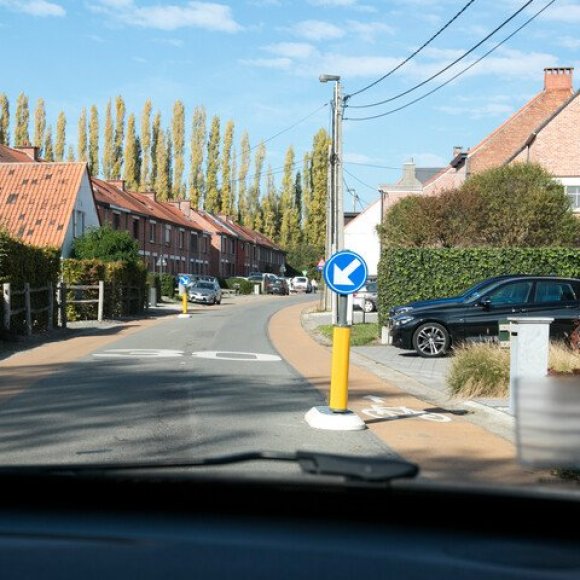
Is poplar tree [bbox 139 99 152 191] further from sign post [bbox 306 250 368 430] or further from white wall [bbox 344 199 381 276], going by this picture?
sign post [bbox 306 250 368 430]

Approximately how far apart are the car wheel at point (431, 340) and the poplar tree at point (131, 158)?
7691 cm

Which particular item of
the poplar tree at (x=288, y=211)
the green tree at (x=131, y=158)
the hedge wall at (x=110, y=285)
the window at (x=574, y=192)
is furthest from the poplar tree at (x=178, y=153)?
the window at (x=574, y=192)

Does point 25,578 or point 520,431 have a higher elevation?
point 25,578

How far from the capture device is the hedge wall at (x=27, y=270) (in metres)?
20.6

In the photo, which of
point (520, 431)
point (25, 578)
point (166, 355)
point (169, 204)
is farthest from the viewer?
point (169, 204)

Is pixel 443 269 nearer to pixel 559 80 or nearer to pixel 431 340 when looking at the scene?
pixel 431 340

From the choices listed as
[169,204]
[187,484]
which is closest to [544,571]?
[187,484]

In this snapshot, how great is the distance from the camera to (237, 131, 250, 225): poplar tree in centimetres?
10312

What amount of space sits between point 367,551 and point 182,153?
9637cm

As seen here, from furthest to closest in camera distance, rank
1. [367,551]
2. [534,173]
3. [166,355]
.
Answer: [534,173], [166,355], [367,551]

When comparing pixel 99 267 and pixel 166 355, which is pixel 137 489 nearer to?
pixel 166 355

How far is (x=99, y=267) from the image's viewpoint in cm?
3136

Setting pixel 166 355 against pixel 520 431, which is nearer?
pixel 520 431

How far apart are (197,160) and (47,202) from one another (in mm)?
57435
